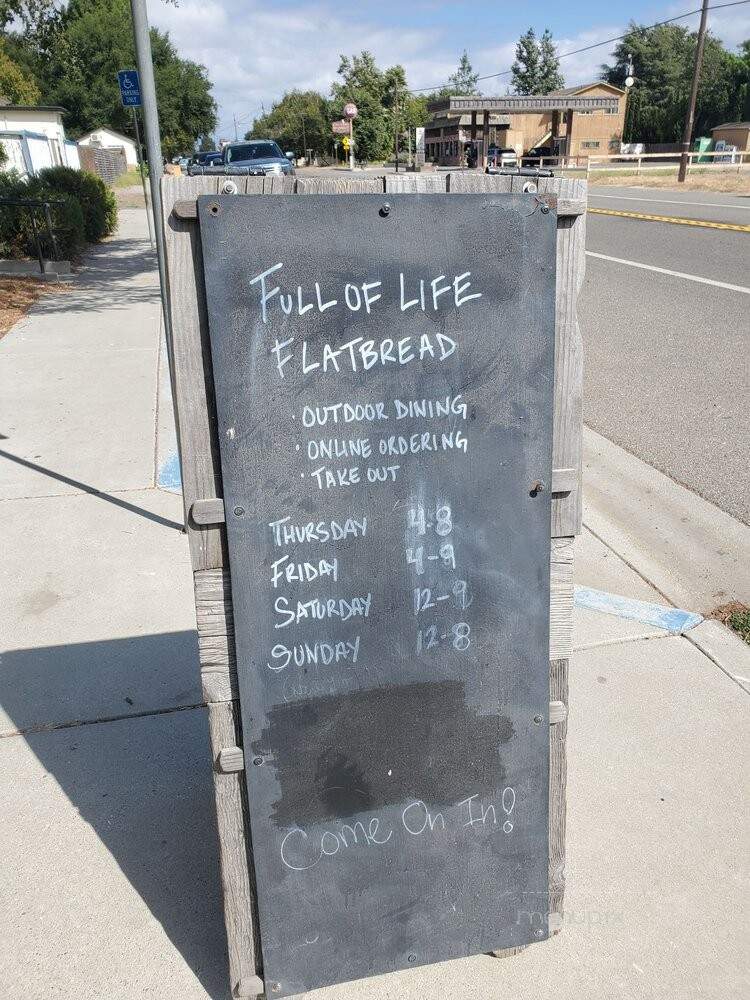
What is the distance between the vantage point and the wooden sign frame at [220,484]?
1.68 m

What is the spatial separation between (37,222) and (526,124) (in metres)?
76.9

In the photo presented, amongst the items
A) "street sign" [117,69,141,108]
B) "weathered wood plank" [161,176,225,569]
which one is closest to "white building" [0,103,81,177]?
"street sign" [117,69,141,108]

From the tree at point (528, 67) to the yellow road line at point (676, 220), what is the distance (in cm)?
11189

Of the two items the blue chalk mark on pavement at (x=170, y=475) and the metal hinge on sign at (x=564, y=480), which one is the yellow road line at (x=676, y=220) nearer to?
the blue chalk mark on pavement at (x=170, y=475)

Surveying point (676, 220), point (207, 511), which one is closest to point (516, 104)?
point (676, 220)

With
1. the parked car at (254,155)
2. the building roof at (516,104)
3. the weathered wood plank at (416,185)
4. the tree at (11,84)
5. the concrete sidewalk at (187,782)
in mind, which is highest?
the tree at (11,84)

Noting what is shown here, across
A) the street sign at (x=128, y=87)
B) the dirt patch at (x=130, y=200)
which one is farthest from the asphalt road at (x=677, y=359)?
the dirt patch at (x=130, y=200)

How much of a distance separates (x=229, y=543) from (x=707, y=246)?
576 inches

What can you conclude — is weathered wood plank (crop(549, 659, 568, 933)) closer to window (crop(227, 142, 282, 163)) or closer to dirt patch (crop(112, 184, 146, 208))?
window (crop(227, 142, 282, 163))

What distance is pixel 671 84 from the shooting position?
296ft

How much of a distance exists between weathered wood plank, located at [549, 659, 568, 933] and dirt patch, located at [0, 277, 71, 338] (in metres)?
8.95

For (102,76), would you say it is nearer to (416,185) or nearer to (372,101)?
(372,101)

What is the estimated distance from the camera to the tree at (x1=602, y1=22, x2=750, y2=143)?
Answer: 3243 inches

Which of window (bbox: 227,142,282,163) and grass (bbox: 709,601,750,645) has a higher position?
window (bbox: 227,142,282,163)
